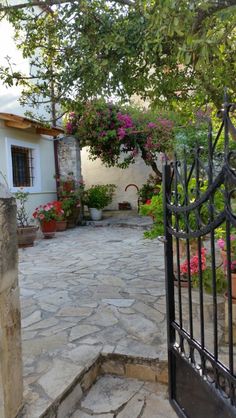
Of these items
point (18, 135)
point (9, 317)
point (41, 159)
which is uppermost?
point (18, 135)

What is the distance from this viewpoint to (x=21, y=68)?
26.3 ft

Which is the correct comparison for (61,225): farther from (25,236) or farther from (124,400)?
(124,400)

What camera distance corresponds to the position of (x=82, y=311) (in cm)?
314

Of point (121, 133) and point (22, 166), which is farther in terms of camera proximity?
point (121, 133)

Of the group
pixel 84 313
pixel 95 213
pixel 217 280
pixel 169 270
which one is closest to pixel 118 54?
pixel 169 270

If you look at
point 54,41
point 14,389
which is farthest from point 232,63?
point 14,389

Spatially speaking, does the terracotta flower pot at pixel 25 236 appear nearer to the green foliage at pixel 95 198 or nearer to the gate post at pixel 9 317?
the green foliage at pixel 95 198

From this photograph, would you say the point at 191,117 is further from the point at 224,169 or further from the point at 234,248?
the point at 224,169

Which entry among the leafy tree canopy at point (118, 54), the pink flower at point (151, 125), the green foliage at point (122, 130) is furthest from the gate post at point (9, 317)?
the pink flower at point (151, 125)

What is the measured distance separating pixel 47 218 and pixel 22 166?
1.65 meters

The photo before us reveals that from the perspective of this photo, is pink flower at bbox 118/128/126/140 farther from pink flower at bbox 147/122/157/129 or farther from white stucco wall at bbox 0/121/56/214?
white stucco wall at bbox 0/121/56/214

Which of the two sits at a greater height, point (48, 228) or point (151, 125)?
point (151, 125)

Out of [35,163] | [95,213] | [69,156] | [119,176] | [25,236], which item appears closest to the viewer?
[25,236]

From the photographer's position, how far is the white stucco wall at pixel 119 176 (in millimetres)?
11844
